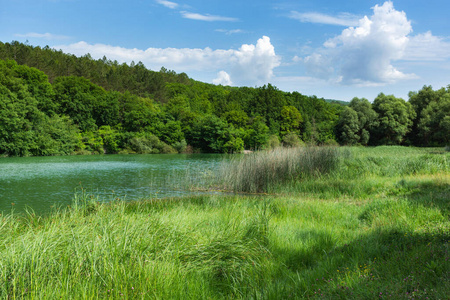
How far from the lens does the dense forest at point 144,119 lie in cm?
4062

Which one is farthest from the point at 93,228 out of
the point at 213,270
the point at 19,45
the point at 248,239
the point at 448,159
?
the point at 19,45

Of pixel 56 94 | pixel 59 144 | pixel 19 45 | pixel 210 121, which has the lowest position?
pixel 59 144

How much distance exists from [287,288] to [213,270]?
1.17m

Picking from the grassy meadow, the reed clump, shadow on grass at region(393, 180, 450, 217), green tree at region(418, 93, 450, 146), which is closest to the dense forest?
green tree at region(418, 93, 450, 146)

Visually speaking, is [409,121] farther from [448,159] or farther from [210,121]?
[448,159]

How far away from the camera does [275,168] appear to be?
12633mm

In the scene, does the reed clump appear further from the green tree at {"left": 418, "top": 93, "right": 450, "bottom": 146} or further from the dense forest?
the green tree at {"left": 418, "top": 93, "right": 450, "bottom": 146}

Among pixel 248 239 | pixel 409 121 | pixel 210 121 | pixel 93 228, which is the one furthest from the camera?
pixel 210 121

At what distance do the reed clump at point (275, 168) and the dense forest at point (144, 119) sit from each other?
24964mm

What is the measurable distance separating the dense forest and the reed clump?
25.0m

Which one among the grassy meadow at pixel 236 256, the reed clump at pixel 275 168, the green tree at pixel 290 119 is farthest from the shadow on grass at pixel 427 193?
the green tree at pixel 290 119

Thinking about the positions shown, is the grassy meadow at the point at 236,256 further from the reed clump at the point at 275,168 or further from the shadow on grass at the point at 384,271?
the reed clump at the point at 275,168

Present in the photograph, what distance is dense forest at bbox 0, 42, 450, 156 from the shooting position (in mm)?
40625

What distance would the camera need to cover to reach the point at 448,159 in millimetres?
14039
